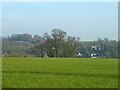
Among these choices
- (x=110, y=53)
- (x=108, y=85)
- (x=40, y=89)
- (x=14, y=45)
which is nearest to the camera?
(x=40, y=89)

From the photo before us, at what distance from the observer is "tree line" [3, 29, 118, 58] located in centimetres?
5067

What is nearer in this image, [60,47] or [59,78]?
[59,78]

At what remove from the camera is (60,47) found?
59.8 meters

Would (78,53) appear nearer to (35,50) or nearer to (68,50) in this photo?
(68,50)

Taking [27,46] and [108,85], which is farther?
[27,46]

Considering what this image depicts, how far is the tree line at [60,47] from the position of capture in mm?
50672

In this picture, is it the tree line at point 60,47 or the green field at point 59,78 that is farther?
the tree line at point 60,47

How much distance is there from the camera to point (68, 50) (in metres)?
59.1

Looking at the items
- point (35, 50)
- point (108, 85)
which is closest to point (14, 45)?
point (35, 50)

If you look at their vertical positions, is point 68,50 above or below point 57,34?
below

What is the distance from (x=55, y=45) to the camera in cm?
6072

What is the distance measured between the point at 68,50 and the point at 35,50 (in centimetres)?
863

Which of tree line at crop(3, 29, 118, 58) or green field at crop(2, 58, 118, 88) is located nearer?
green field at crop(2, 58, 118, 88)

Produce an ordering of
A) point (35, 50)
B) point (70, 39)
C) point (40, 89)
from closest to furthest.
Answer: point (40, 89)
point (35, 50)
point (70, 39)
